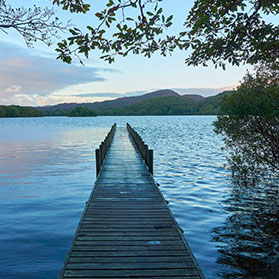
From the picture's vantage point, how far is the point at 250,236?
8.70 meters

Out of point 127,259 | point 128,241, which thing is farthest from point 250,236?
point 127,259

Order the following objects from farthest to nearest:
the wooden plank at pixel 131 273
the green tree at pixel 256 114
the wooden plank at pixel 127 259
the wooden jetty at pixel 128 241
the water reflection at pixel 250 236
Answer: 1. the green tree at pixel 256 114
2. the water reflection at pixel 250 236
3. the wooden plank at pixel 127 259
4. the wooden jetty at pixel 128 241
5. the wooden plank at pixel 131 273

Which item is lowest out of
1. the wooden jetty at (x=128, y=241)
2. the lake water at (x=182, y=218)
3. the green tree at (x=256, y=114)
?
the lake water at (x=182, y=218)

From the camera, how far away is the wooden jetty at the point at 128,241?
516cm

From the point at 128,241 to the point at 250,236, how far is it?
4.40 m

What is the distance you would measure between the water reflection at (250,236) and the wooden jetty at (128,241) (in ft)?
5.69

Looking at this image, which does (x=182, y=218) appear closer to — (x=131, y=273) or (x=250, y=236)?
(x=250, y=236)

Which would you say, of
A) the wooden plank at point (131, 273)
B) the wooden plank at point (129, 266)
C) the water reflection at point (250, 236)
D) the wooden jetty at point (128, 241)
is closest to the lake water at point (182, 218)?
the water reflection at point (250, 236)

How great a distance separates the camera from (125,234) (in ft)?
22.1

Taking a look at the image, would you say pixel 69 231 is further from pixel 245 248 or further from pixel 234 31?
pixel 234 31

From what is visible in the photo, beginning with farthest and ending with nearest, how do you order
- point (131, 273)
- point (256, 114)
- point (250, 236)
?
point (256, 114), point (250, 236), point (131, 273)

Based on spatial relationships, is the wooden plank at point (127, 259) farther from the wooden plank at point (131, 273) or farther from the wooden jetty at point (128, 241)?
the wooden plank at point (131, 273)

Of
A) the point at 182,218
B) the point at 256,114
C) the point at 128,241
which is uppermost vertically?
the point at 256,114

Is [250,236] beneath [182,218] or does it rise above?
above
